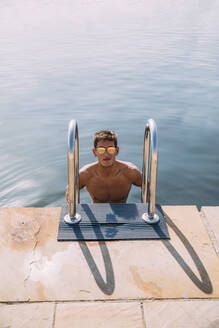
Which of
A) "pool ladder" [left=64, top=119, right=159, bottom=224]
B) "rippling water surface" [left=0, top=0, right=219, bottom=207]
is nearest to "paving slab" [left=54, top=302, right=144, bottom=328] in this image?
"pool ladder" [left=64, top=119, right=159, bottom=224]

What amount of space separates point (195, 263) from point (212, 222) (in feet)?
2.30

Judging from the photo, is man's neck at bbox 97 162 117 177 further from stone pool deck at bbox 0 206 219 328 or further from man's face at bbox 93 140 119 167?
stone pool deck at bbox 0 206 219 328

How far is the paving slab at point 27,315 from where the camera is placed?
2.52 metres

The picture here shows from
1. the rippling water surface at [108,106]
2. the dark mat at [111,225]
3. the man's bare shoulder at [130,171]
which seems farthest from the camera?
the rippling water surface at [108,106]

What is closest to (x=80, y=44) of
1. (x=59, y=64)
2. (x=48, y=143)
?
(x=59, y=64)

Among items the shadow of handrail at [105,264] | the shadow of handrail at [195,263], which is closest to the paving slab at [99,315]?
the shadow of handrail at [105,264]

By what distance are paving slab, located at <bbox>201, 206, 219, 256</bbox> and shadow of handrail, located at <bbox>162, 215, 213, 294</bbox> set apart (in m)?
0.27

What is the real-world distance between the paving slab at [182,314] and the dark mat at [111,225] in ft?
2.50

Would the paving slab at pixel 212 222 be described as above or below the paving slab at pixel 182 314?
above

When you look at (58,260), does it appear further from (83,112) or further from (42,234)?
(83,112)

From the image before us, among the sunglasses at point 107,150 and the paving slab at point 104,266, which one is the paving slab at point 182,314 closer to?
the paving slab at point 104,266

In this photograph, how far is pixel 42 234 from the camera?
341 cm

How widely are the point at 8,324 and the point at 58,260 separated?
28.5 inches

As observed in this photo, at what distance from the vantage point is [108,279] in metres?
2.89
